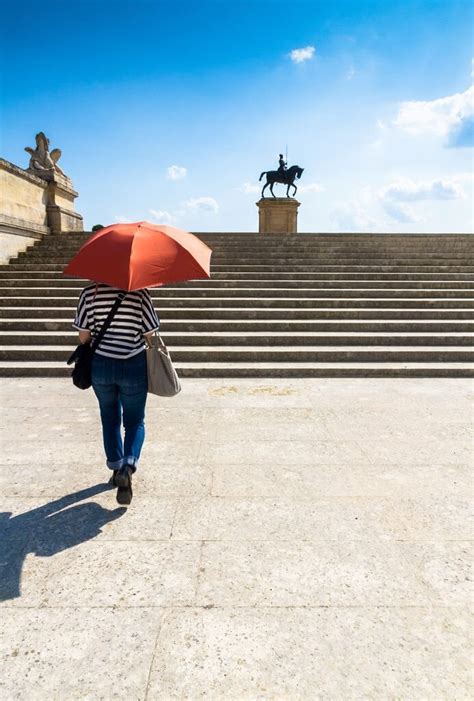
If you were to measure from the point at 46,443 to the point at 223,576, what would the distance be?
2.51 metres

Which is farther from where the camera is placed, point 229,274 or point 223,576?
point 229,274

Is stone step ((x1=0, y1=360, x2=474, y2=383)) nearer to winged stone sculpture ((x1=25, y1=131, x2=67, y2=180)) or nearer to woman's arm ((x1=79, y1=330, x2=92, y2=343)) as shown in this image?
woman's arm ((x1=79, y1=330, x2=92, y2=343))

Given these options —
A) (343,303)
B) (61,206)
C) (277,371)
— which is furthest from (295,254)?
(61,206)

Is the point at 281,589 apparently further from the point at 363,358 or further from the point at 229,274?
the point at 229,274

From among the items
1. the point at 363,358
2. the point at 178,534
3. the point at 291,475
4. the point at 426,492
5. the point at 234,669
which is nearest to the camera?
the point at 234,669

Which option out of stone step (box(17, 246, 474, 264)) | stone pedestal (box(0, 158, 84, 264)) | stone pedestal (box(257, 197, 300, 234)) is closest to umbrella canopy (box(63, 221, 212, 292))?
stone step (box(17, 246, 474, 264))

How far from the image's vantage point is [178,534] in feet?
9.11

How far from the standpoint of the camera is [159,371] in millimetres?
3084

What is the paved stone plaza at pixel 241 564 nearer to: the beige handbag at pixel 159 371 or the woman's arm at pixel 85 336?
the beige handbag at pixel 159 371

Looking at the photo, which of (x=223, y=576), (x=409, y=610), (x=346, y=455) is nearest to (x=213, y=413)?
(x=346, y=455)

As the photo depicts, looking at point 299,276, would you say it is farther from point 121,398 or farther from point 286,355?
point 121,398

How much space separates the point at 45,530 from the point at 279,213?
2111cm

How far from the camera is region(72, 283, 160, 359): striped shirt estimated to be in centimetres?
293

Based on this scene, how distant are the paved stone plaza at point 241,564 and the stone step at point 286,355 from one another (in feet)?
8.36
